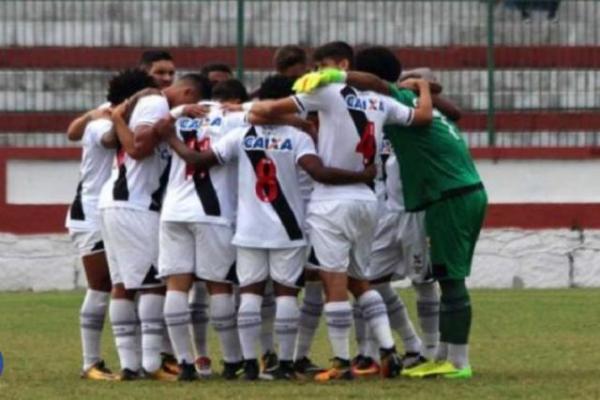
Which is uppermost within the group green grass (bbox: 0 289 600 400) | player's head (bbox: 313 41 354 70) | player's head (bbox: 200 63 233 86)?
player's head (bbox: 313 41 354 70)

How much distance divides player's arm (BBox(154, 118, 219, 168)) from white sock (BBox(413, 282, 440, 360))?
171cm

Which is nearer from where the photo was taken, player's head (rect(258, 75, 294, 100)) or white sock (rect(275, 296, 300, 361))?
white sock (rect(275, 296, 300, 361))

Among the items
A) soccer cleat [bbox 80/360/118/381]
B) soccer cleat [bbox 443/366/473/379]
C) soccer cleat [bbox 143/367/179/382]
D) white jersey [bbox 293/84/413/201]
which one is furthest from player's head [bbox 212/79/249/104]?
soccer cleat [bbox 443/366/473/379]

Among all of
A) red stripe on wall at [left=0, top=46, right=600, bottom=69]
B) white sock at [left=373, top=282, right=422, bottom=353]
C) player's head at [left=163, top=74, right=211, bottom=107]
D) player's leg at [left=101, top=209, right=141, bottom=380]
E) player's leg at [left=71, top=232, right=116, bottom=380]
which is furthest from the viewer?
red stripe on wall at [left=0, top=46, right=600, bottom=69]

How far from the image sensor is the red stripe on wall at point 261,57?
22984mm

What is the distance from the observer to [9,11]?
74.8 ft

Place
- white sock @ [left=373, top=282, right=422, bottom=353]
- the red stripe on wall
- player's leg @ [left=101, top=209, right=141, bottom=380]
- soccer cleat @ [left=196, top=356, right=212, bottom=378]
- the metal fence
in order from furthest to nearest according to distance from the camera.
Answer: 1. the red stripe on wall
2. the metal fence
3. white sock @ [left=373, top=282, right=422, bottom=353]
4. soccer cleat @ [left=196, top=356, right=212, bottom=378]
5. player's leg @ [left=101, top=209, right=141, bottom=380]

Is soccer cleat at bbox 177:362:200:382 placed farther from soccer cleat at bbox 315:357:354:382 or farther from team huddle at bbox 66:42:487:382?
soccer cleat at bbox 315:357:354:382

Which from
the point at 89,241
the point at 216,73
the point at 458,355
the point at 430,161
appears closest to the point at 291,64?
the point at 216,73

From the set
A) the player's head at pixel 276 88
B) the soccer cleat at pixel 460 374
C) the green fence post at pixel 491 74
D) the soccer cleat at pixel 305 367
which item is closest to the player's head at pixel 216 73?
the player's head at pixel 276 88

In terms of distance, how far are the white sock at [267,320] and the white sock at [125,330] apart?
0.83 metres

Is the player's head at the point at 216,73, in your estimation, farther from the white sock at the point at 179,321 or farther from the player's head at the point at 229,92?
the white sock at the point at 179,321

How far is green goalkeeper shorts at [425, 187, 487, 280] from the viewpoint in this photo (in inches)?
484

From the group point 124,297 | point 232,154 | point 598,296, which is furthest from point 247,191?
point 598,296
